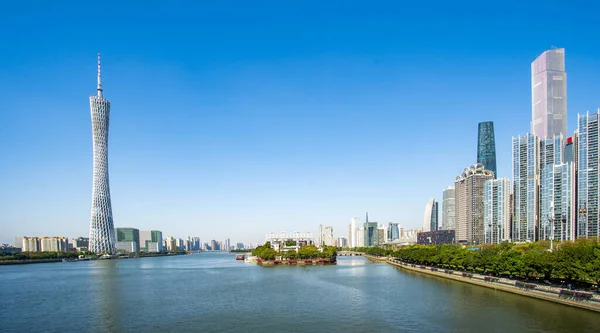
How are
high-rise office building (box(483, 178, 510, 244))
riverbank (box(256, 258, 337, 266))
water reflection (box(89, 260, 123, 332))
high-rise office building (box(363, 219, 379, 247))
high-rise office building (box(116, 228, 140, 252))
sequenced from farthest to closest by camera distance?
high-rise office building (box(363, 219, 379, 247)) → high-rise office building (box(116, 228, 140, 252)) → high-rise office building (box(483, 178, 510, 244)) → riverbank (box(256, 258, 337, 266)) → water reflection (box(89, 260, 123, 332))

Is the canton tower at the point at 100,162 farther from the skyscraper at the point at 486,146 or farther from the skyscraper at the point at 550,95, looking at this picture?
the skyscraper at the point at 486,146

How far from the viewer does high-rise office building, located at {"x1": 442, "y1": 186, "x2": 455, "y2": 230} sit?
5616 inches

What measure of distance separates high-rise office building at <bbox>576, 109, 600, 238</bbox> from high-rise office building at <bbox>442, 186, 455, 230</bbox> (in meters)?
84.8

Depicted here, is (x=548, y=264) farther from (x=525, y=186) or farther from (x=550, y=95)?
(x=550, y=95)

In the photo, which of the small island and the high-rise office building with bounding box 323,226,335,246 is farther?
the high-rise office building with bounding box 323,226,335,246

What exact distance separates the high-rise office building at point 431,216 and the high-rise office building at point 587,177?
388 feet

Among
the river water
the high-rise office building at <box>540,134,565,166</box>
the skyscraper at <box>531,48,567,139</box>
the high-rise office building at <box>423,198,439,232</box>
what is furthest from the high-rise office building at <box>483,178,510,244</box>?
the high-rise office building at <box>423,198,439,232</box>

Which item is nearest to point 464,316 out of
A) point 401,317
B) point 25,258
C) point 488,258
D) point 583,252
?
point 401,317

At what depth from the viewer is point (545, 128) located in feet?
295

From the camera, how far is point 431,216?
176 m

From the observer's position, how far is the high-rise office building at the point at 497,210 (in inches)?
3147

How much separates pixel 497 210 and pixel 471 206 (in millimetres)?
24389

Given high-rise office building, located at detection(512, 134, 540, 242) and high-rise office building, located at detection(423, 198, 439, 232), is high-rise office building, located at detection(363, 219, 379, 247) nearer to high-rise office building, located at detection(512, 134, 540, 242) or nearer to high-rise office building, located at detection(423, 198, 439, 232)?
high-rise office building, located at detection(423, 198, 439, 232)

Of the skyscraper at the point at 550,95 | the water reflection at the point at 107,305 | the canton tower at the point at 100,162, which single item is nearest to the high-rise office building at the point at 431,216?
the skyscraper at the point at 550,95
